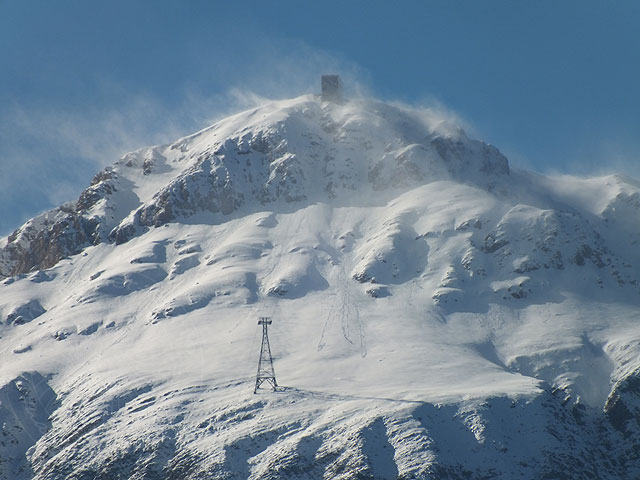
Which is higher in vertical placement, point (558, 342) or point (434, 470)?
point (558, 342)

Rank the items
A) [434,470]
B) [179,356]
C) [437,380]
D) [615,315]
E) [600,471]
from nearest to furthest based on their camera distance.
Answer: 1. [434,470]
2. [600,471]
3. [437,380]
4. [179,356]
5. [615,315]

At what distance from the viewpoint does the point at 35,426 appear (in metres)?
168

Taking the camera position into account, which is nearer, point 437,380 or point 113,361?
point 437,380

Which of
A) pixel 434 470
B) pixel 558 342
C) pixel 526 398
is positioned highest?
pixel 558 342

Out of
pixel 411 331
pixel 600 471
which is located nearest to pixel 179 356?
pixel 411 331

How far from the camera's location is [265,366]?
17388cm

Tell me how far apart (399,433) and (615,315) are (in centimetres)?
7074

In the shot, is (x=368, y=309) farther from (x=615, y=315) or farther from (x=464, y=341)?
(x=615, y=315)

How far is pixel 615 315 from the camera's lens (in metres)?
196

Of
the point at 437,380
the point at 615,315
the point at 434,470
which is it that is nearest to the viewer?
the point at 434,470

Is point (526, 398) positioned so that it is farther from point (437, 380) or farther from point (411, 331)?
point (411, 331)

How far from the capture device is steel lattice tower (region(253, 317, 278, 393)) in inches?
6407

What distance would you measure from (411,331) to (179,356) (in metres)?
44.0

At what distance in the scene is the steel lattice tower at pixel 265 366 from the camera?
6407 inches
